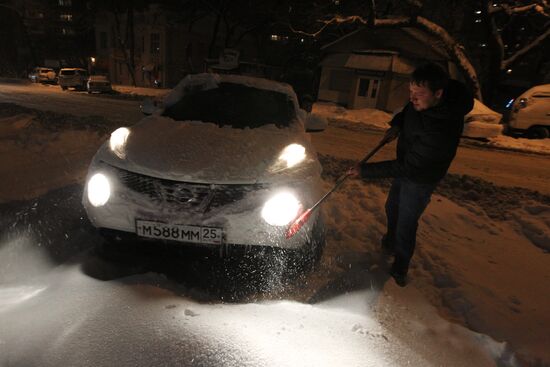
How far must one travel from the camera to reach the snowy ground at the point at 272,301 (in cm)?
221

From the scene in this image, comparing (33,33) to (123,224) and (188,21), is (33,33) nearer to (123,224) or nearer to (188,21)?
(188,21)

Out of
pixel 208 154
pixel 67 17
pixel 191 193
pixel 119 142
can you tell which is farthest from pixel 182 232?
pixel 67 17

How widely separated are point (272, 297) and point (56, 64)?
179ft

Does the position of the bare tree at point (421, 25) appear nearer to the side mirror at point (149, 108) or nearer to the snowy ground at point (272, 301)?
the side mirror at point (149, 108)

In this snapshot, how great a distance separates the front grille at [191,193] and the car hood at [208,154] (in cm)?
5

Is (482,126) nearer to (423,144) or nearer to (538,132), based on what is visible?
(538,132)

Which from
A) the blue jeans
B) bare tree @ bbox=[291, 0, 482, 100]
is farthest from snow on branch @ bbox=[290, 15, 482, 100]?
the blue jeans

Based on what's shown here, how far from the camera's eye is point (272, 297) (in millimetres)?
2875

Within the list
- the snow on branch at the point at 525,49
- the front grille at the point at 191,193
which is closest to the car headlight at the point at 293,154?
the front grille at the point at 191,193

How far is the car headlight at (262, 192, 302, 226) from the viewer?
107 inches

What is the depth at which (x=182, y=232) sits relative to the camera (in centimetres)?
267

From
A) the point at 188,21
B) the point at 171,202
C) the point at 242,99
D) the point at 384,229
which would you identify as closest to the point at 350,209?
the point at 384,229

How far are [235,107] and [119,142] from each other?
1.37 m

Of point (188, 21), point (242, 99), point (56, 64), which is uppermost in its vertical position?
point (188, 21)
